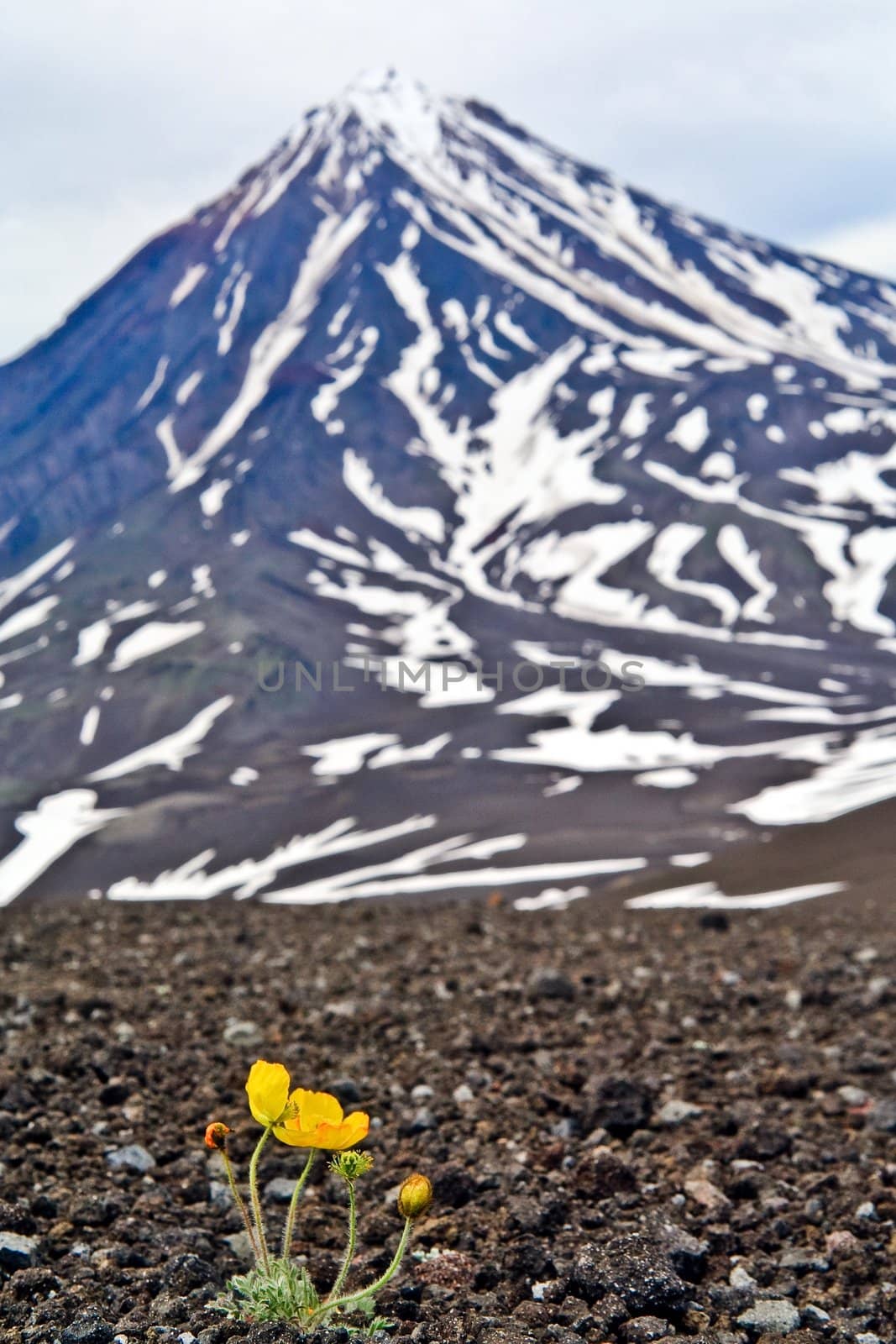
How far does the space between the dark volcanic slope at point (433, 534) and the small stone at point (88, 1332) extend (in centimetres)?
2991

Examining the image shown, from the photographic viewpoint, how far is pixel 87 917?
1156 centimetres

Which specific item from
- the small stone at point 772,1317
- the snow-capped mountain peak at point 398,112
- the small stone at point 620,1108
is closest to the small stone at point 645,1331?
the small stone at point 772,1317

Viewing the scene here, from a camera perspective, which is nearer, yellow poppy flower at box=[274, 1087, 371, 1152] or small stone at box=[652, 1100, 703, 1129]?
yellow poppy flower at box=[274, 1087, 371, 1152]

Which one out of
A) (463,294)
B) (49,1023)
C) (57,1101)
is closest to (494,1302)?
(57,1101)

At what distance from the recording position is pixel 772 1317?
324 cm

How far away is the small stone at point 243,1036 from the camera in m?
6.09

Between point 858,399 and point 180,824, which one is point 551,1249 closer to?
point 180,824

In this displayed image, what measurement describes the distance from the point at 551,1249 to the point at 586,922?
8859 mm

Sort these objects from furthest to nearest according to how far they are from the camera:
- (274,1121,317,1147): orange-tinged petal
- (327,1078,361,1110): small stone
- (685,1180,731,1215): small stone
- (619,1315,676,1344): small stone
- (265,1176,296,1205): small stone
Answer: (327,1078,361,1110): small stone < (265,1176,296,1205): small stone < (685,1180,731,1215): small stone < (619,1315,676,1344): small stone < (274,1121,317,1147): orange-tinged petal

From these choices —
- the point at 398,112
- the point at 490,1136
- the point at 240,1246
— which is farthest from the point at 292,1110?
the point at 398,112

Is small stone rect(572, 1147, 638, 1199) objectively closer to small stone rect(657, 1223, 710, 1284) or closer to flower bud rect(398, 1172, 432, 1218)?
small stone rect(657, 1223, 710, 1284)

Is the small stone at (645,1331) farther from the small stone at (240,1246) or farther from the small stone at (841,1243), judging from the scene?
the small stone at (240,1246)

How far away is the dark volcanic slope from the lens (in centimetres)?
5009

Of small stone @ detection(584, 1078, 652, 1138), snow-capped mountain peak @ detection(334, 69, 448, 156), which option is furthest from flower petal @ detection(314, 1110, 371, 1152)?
snow-capped mountain peak @ detection(334, 69, 448, 156)
